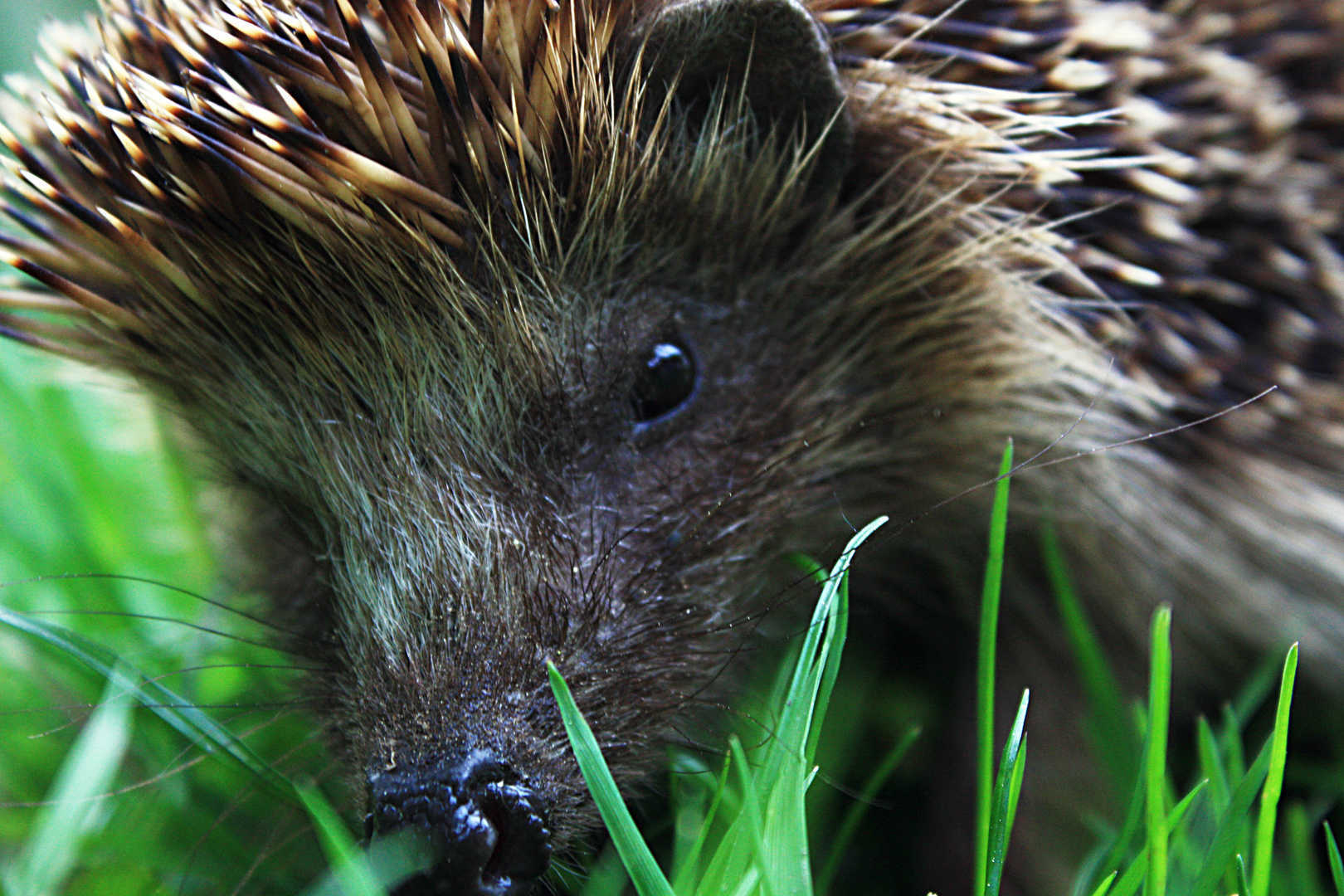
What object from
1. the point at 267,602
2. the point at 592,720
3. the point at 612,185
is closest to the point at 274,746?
the point at 267,602

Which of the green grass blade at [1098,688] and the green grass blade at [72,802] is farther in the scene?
the green grass blade at [1098,688]

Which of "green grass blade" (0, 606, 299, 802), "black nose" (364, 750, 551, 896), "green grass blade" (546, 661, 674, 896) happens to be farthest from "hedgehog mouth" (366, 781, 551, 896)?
"green grass blade" (0, 606, 299, 802)

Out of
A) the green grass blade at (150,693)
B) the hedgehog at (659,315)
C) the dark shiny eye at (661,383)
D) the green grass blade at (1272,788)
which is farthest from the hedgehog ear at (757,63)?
the green grass blade at (150,693)

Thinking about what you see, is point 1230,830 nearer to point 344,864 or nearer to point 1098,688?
point 1098,688

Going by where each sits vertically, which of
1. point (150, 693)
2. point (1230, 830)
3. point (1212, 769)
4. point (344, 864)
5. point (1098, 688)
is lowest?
point (1098, 688)

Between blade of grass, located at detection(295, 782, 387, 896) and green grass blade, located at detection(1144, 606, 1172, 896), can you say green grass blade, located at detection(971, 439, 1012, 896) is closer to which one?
green grass blade, located at detection(1144, 606, 1172, 896)

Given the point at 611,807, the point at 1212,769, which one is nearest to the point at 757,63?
the point at 611,807

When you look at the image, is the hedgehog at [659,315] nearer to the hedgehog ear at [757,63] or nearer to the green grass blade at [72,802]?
the hedgehog ear at [757,63]
